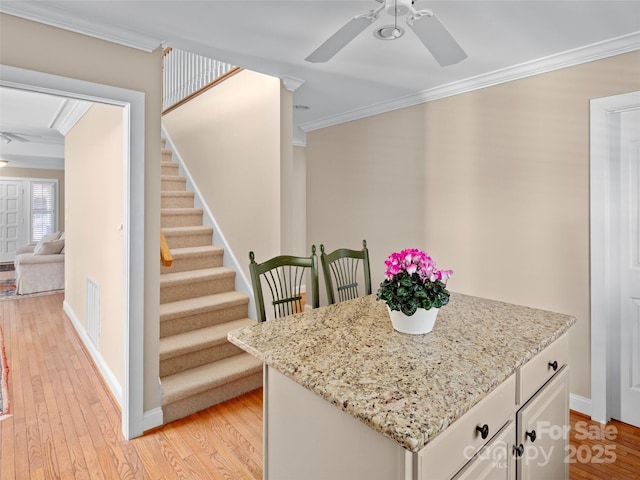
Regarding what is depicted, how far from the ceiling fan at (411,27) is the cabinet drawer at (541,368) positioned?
1.33 meters

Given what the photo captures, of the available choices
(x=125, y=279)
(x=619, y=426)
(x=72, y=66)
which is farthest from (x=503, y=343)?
(x=72, y=66)

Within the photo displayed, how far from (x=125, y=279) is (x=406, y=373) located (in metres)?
1.81

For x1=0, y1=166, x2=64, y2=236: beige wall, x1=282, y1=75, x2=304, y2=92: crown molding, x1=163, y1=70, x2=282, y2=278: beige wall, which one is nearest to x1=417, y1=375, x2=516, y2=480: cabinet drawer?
x1=163, y1=70, x2=282, y2=278: beige wall

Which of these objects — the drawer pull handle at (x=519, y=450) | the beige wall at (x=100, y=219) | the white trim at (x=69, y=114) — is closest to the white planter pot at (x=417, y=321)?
the drawer pull handle at (x=519, y=450)

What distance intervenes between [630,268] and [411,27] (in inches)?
85.0

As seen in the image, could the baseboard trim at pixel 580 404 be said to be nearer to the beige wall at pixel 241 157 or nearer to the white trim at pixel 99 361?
the beige wall at pixel 241 157

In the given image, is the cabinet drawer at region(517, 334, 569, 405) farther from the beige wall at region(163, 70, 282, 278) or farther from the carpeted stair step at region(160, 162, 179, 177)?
the carpeted stair step at region(160, 162, 179, 177)

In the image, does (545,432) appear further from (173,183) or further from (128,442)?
(173,183)

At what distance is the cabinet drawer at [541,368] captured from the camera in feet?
4.25

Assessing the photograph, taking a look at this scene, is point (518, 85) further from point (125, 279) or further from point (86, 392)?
point (86, 392)

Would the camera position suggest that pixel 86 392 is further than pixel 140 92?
Yes

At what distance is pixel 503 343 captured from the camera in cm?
134

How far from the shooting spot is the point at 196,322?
310cm

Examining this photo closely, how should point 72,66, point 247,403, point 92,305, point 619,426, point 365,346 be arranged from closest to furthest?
point 365,346 < point 72,66 < point 619,426 < point 247,403 < point 92,305
